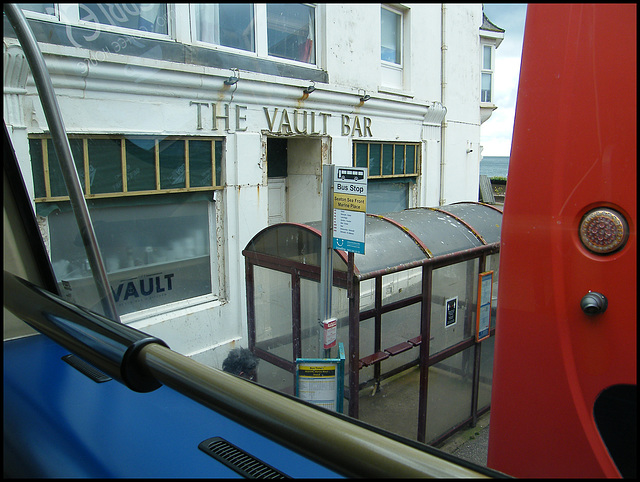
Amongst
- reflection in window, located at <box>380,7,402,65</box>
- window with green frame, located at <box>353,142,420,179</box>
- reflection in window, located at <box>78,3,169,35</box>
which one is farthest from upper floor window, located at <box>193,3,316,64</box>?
window with green frame, located at <box>353,142,420,179</box>

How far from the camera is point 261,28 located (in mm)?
4984

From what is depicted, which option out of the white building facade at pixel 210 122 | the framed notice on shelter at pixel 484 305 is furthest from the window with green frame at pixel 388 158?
the framed notice on shelter at pixel 484 305

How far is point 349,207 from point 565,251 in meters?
1.86

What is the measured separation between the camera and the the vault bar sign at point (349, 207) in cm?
306

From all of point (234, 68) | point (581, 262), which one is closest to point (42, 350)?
point (581, 262)

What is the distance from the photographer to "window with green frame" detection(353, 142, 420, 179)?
246 inches

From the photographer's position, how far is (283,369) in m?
4.17

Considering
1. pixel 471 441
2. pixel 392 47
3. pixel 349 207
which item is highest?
pixel 392 47

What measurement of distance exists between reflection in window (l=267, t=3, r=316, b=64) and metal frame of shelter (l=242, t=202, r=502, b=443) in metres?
2.12

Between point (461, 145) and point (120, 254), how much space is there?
4.10 metres

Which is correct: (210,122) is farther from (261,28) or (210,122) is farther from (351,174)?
(351,174)

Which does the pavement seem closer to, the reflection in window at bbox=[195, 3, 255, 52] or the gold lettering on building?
the gold lettering on building

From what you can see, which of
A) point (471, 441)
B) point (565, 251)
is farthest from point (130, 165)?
point (565, 251)

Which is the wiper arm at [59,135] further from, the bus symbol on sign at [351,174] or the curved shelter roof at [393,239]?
the curved shelter roof at [393,239]
